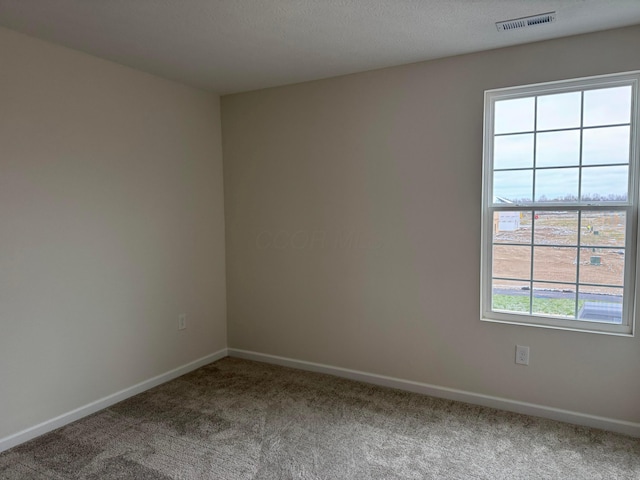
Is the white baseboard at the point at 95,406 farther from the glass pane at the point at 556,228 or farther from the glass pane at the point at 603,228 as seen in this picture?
the glass pane at the point at 603,228

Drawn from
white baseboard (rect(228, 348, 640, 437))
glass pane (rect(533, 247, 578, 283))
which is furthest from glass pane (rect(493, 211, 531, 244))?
white baseboard (rect(228, 348, 640, 437))

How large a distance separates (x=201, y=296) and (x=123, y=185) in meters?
1.24

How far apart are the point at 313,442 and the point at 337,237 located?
5.24ft

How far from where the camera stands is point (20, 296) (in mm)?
2588

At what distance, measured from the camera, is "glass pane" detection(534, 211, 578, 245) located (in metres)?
2.80

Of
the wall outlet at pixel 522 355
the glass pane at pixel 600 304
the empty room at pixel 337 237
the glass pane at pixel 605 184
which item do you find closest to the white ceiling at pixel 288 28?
the empty room at pixel 337 237

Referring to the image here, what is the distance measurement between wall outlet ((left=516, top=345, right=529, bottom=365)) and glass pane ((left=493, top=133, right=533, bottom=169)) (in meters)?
1.24

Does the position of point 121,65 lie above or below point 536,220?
above

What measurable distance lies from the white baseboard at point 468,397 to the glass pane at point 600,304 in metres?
0.63

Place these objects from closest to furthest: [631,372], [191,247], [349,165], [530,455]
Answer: [530,455] → [631,372] → [349,165] → [191,247]

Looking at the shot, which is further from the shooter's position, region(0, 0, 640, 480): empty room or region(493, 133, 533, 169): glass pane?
region(493, 133, 533, 169): glass pane

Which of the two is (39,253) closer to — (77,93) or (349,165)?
(77,93)

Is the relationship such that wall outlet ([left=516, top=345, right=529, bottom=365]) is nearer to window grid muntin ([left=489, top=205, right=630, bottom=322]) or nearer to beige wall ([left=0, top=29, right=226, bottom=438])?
window grid muntin ([left=489, top=205, right=630, bottom=322])

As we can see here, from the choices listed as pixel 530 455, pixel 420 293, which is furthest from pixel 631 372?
pixel 420 293
